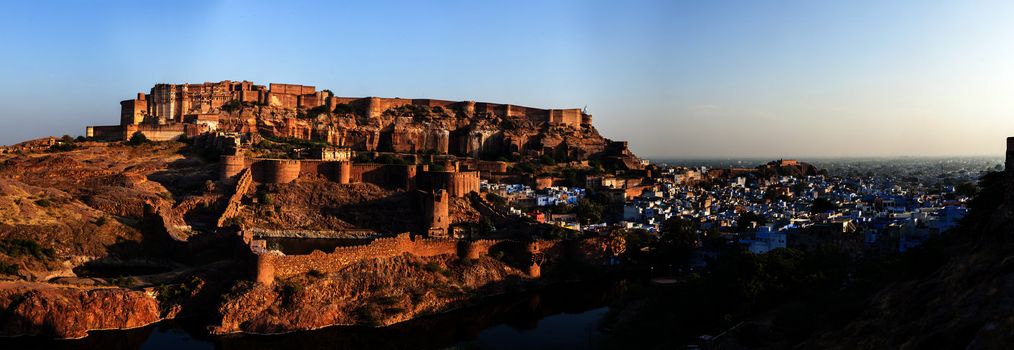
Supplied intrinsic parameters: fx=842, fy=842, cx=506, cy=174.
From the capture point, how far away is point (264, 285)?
704 inches

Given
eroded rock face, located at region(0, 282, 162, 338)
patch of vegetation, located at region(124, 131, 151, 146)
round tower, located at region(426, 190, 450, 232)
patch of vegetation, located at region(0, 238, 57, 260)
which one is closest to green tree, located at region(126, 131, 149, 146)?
patch of vegetation, located at region(124, 131, 151, 146)

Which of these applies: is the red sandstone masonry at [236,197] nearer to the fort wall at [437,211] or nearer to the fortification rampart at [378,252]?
the fortification rampart at [378,252]

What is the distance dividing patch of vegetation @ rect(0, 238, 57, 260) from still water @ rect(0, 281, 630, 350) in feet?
15.2

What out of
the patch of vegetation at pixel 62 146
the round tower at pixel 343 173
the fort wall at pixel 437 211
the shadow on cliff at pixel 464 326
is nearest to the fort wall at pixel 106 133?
the patch of vegetation at pixel 62 146

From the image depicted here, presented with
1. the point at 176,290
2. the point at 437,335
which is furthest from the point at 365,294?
the point at 176,290

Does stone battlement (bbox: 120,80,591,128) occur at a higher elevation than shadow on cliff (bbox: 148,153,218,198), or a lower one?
higher

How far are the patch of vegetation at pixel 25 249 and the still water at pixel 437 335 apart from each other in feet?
15.2

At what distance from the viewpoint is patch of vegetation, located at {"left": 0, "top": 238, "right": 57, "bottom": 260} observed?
19781 millimetres

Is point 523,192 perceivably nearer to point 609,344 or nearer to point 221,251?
point 221,251

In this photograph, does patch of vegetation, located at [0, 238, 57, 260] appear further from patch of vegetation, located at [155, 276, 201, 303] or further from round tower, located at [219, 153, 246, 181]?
round tower, located at [219, 153, 246, 181]

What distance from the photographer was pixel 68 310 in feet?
54.7

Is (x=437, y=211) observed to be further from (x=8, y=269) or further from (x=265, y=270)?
(x=8, y=269)

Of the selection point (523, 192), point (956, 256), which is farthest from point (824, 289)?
point (523, 192)

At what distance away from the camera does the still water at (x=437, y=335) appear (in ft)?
54.0
